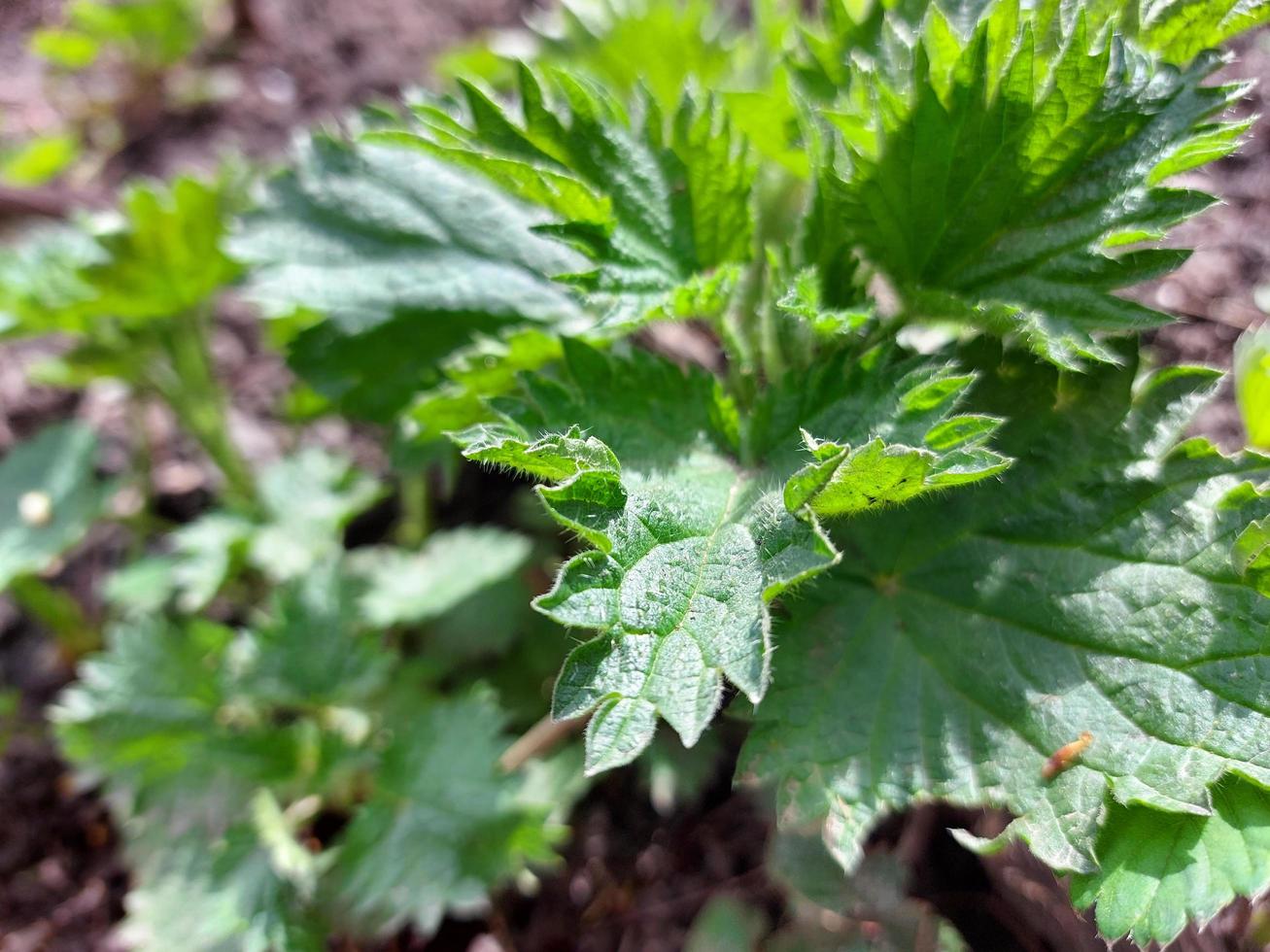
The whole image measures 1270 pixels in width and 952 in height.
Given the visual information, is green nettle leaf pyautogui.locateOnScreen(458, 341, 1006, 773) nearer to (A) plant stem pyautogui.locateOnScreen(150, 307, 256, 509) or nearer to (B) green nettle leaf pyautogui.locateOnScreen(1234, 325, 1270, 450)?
(B) green nettle leaf pyautogui.locateOnScreen(1234, 325, 1270, 450)

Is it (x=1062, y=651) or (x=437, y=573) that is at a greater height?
(x=437, y=573)

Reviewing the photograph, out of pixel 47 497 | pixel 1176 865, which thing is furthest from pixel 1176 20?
pixel 47 497

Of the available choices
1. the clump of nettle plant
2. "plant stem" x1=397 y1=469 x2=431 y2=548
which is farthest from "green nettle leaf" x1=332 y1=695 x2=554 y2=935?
"plant stem" x1=397 y1=469 x2=431 y2=548

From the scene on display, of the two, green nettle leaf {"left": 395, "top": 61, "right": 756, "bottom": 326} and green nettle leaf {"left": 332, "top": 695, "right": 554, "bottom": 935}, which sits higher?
green nettle leaf {"left": 395, "top": 61, "right": 756, "bottom": 326}

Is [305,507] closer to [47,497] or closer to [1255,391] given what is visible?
[47,497]

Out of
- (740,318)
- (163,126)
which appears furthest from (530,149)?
(163,126)

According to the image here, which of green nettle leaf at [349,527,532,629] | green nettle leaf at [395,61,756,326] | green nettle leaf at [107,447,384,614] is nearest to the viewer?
green nettle leaf at [395,61,756,326]

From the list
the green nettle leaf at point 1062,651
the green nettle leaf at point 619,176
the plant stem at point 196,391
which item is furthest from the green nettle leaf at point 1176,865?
the plant stem at point 196,391
